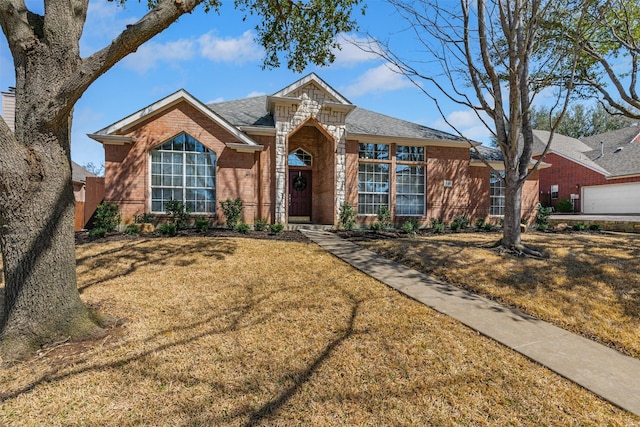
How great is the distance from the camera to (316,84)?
1289 centimetres

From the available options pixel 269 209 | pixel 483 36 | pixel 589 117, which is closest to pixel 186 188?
pixel 269 209

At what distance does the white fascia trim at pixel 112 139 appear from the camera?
1082cm

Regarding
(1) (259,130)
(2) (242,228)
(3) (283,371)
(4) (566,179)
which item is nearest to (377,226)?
(2) (242,228)

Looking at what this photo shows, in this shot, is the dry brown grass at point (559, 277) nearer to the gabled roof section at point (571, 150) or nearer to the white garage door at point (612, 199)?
the white garage door at point (612, 199)

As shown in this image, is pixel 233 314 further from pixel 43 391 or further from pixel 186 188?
pixel 186 188

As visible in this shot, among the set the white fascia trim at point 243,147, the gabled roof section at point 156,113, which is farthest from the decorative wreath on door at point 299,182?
the gabled roof section at point 156,113

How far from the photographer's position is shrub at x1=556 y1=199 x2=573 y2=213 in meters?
26.6

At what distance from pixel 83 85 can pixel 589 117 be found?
5632 centimetres

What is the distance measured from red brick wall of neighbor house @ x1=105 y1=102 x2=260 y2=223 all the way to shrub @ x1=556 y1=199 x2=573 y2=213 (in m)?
27.4

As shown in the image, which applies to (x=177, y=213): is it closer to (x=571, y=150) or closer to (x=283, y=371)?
(x=283, y=371)

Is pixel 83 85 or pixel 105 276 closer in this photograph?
pixel 83 85

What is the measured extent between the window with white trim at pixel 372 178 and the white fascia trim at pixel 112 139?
30.0 ft

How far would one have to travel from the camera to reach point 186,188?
12.1m

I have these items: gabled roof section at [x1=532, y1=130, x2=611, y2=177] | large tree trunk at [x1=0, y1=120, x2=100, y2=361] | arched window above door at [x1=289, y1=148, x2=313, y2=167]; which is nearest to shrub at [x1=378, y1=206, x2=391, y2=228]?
arched window above door at [x1=289, y1=148, x2=313, y2=167]
